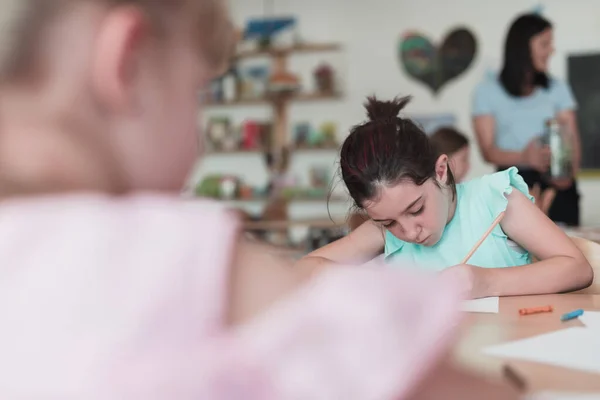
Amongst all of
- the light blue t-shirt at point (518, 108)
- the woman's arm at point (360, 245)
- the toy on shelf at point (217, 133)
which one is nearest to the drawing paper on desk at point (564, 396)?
the woman's arm at point (360, 245)

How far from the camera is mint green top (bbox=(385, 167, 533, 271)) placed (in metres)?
1.50

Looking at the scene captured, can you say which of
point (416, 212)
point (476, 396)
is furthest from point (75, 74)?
point (416, 212)

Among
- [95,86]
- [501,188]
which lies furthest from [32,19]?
[501,188]

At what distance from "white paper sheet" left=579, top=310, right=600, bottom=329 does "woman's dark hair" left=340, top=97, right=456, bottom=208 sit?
0.50 meters

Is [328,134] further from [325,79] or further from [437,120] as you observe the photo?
[437,120]

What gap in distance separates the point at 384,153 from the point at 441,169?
0.13 metres

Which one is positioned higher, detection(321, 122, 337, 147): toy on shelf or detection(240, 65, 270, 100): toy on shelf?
detection(240, 65, 270, 100): toy on shelf

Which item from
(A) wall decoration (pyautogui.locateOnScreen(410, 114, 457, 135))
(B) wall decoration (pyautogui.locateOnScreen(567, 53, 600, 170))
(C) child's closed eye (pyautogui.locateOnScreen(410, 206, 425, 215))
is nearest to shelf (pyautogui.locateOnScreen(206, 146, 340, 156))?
(A) wall decoration (pyautogui.locateOnScreen(410, 114, 457, 135))

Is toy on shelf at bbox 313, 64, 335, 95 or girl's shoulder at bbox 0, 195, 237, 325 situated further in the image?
toy on shelf at bbox 313, 64, 335, 95

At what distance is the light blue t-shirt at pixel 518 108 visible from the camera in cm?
274

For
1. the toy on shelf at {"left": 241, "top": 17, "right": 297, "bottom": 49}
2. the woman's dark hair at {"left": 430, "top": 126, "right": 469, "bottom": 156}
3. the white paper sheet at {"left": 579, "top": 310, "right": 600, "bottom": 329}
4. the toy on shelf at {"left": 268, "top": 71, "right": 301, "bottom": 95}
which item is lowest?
the white paper sheet at {"left": 579, "top": 310, "right": 600, "bottom": 329}

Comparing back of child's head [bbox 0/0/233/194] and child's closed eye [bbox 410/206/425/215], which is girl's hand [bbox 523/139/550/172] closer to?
child's closed eye [bbox 410/206/425/215]

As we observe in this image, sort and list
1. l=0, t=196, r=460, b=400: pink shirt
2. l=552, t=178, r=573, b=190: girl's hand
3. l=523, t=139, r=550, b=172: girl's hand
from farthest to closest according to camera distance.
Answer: l=552, t=178, r=573, b=190: girl's hand → l=523, t=139, r=550, b=172: girl's hand → l=0, t=196, r=460, b=400: pink shirt

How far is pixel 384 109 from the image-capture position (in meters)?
1.50
